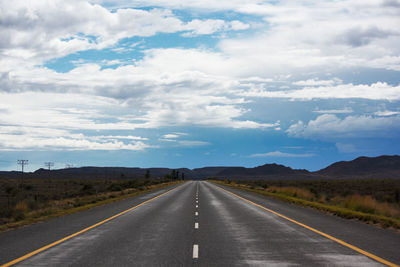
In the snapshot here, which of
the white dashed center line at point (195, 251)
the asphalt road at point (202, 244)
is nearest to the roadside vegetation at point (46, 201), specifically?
the asphalt road at point (202, 244)

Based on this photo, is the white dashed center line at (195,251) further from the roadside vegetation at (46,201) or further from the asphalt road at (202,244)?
the roadside vegetation at (46,201)

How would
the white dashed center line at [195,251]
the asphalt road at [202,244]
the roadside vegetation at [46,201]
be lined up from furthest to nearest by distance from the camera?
the roadside vegetation at [46,201] < the white dashed center line at [195,251] < the asphalt road at [202,244]

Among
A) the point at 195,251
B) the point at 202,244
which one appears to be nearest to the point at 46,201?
the point at 202,244

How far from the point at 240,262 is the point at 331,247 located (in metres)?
3.08

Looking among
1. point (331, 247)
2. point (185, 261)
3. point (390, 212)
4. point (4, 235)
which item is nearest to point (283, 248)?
point (331, 247)

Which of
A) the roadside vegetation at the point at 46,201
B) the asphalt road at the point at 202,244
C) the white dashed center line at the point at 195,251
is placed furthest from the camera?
the roadside vegetation at the point at 46,201

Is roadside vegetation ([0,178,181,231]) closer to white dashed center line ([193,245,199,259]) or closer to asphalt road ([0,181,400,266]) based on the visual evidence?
asphalt road ([0,181,400,266])

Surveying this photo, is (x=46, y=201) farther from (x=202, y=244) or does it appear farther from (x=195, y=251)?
(x=195, y=251)

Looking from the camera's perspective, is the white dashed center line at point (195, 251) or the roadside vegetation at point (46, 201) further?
the roadside vegetation at point (46, 201)

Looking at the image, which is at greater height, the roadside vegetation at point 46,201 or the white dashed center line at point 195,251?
the white dashed center line at point 195,251

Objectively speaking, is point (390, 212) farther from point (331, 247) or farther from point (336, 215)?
point (331, 247)

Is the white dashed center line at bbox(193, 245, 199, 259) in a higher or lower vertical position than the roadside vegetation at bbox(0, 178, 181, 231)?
higher

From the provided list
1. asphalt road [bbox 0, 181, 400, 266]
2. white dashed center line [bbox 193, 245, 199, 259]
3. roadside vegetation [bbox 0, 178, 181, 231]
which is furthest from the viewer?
roadside vegetation [bbox 0, 178, 181, 231]

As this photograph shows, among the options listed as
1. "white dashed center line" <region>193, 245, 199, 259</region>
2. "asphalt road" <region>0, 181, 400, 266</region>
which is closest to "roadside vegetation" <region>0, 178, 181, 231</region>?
"asphalt road" <region>0, 181, 400, 266</region>
